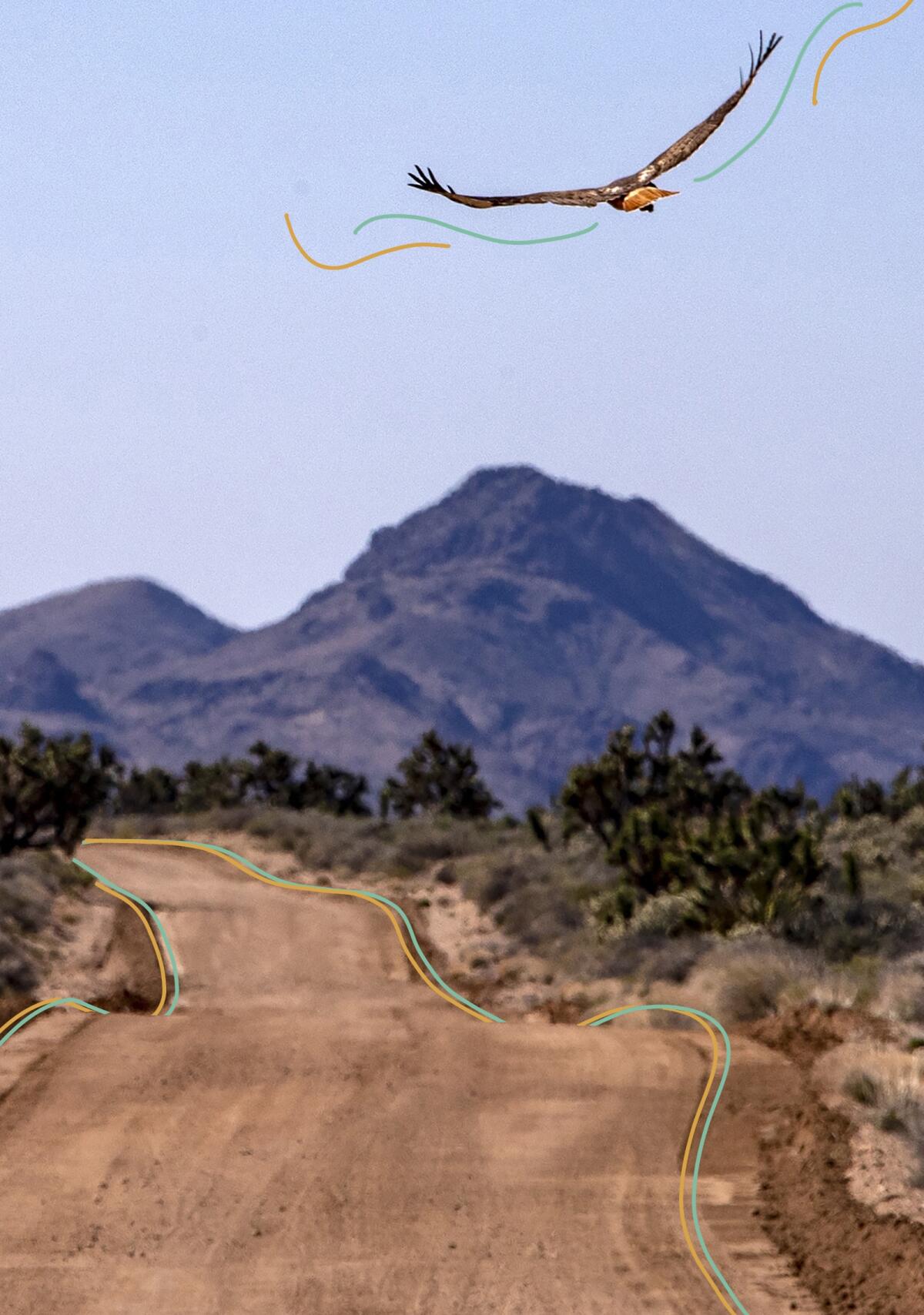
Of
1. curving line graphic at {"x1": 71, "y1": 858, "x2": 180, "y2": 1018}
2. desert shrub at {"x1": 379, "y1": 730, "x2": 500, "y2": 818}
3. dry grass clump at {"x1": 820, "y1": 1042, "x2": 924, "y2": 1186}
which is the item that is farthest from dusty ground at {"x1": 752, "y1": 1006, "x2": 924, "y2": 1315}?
desert shrub at {"x1": 379, "y1": 730, "x2": 500, "y2": 818}

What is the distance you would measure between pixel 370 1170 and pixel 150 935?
20799 mm

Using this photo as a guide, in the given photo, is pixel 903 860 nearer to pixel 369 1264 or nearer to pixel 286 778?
pixel 369 1264

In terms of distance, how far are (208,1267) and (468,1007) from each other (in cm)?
1425

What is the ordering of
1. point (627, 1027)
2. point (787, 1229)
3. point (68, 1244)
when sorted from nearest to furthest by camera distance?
point (68, 1244), point (787, 1229), point (627, 1027)

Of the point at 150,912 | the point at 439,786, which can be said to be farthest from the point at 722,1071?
the point at 439,786

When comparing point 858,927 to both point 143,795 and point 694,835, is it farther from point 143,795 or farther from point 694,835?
point 143,795

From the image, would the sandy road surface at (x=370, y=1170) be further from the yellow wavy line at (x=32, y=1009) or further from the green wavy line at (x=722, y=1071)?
the yellow wavy line at (x=32, y=1009)

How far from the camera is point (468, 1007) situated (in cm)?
2548

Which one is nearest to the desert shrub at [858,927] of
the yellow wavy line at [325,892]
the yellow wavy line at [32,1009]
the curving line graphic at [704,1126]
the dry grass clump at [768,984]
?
the dry grass clump at [768,984]

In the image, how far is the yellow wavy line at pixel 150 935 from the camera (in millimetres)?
27648

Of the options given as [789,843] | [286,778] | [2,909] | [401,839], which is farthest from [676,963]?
[286,778]

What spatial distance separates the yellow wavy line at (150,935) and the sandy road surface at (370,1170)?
272 inches

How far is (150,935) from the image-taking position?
33594 millimetres

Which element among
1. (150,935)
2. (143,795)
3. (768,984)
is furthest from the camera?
(143,795)
